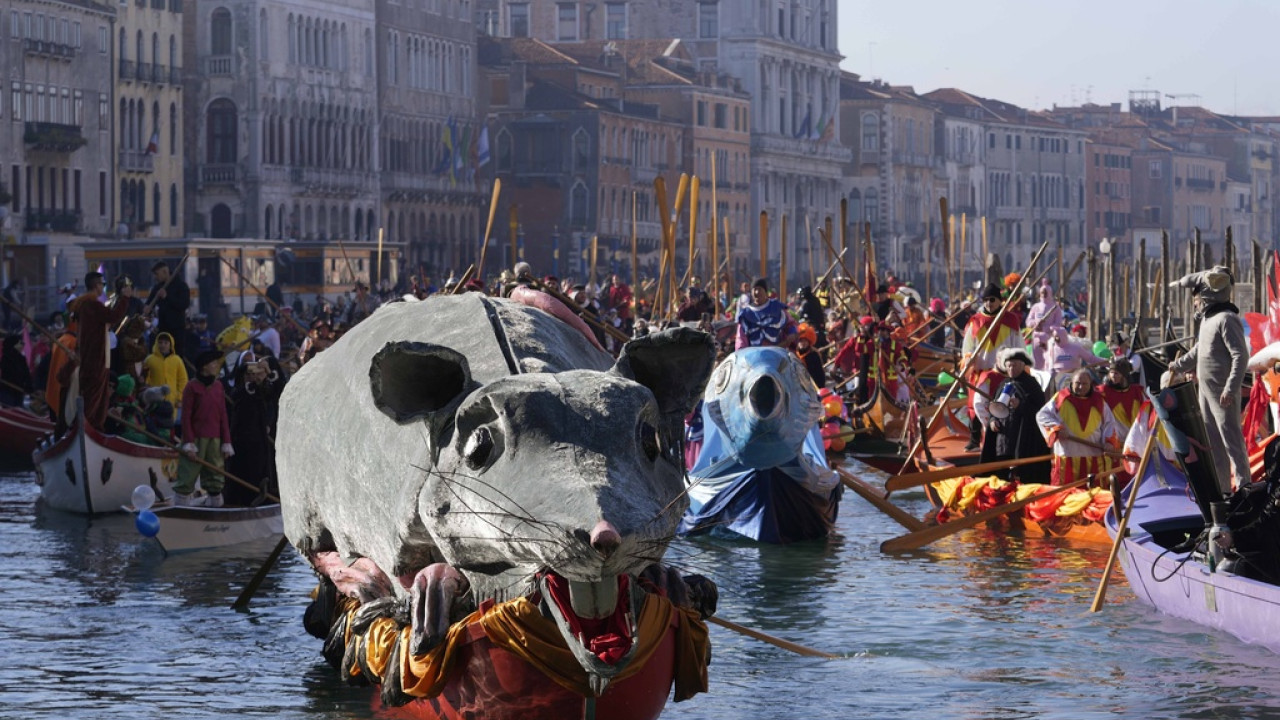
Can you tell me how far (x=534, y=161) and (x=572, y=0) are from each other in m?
23.9

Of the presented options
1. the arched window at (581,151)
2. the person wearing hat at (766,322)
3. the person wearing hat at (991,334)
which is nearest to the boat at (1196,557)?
the person wearing hat at (766,322)

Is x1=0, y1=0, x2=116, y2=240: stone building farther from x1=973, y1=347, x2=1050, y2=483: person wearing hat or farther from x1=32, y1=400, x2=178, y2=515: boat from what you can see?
x1=973, y1=347, x2=1050, y2=483: person wearing hat

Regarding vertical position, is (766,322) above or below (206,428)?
above

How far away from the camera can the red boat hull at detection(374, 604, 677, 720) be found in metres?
8.91

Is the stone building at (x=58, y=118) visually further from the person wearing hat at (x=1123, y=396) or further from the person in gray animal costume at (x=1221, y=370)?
the person in gray animal costume at (x=1221, y=370)

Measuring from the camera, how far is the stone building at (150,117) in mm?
65356

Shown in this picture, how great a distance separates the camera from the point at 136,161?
65.5m

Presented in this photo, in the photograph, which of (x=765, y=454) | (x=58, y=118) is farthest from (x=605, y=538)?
(x=58, y=118)

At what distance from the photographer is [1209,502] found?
13398mm

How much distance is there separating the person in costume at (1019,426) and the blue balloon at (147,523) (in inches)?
237

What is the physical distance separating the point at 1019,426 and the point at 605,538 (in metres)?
11.1

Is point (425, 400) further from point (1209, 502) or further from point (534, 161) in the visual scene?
point (534, 161)

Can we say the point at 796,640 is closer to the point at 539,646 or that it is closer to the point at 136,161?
the point at 539,646

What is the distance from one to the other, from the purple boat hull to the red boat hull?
4.79 metres
